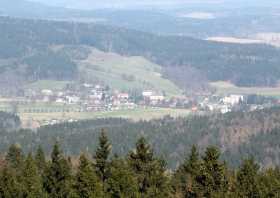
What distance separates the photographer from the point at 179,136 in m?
156

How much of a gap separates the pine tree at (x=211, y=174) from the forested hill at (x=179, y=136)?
83627 mm

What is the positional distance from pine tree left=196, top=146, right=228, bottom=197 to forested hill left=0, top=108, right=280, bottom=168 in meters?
83.6

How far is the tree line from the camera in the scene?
4509 centimetres

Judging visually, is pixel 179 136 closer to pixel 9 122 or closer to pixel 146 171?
pixel 9 122

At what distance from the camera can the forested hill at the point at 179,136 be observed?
140 meters

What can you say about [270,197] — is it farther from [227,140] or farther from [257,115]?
[257,115]

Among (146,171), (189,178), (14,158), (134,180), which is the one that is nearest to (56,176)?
(146,171)

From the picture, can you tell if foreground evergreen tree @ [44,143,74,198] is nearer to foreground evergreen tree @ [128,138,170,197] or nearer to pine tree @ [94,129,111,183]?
pine tree @ [94,129,111,183]

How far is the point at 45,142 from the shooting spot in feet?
484

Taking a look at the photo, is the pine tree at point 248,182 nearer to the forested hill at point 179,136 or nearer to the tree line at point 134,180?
the tree line at point 134,180

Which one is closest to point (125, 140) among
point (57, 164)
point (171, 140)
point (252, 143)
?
point (171, 140)

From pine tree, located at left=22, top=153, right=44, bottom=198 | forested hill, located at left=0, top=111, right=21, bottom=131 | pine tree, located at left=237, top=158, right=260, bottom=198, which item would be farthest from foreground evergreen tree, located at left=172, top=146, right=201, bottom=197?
forested hill, located at left=0, top=111, right=21, bottom=131

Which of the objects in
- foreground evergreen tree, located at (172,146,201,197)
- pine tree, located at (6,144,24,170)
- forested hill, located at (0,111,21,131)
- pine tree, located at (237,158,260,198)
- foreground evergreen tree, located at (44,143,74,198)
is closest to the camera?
foreground evergreen tree, located at (172,146,201,197)

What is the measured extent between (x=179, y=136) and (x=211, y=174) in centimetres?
11093
